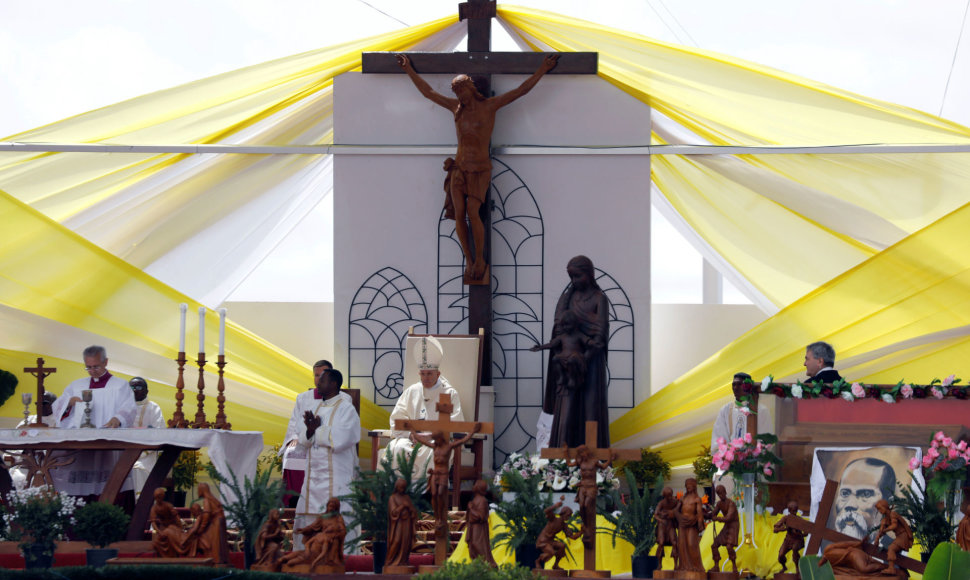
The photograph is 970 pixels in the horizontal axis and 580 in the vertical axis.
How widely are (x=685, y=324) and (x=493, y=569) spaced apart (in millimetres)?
5947

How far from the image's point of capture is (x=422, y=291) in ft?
34.1

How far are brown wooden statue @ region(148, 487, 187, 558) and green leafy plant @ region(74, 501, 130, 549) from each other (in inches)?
10.8

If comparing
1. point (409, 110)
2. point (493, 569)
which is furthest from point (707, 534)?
point (409, 110)

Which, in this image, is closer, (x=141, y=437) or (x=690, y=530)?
(x=690, y=530)

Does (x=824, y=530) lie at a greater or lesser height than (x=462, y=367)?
lesser

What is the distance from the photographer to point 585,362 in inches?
338

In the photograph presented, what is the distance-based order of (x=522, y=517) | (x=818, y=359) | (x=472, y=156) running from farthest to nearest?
(x=472, y=156) → (x=818, y=359) → (x=522, y=517)

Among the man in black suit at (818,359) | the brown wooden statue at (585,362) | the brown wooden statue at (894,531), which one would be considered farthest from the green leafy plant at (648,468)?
the brown wooden statue at (894,531)

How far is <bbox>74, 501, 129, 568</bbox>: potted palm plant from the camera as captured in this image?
6.45 m

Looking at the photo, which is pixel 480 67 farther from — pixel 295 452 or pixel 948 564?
pixel 948 564

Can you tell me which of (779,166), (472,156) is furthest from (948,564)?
(472,156)

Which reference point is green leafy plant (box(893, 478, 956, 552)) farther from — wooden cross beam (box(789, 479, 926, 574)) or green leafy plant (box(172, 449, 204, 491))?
green leafy plant (box(172, 449, 204, 491))

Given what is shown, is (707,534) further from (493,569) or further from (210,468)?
(210,468)

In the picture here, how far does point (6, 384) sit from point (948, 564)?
6735 mm
